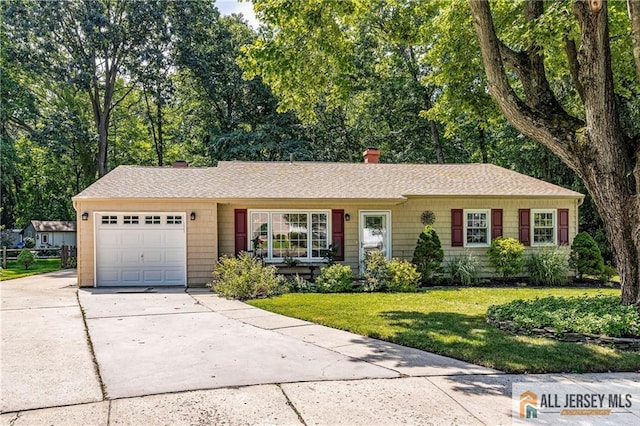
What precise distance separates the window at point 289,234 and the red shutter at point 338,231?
0.18 m

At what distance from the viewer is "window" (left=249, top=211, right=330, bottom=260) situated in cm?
1305

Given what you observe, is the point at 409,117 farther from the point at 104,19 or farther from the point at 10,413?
the point at 10,413

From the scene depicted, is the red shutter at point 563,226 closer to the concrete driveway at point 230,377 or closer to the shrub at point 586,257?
the shrub at point 586,257

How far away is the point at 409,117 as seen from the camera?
24.5 meters

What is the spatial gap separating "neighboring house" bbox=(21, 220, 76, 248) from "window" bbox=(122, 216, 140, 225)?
77.0ft

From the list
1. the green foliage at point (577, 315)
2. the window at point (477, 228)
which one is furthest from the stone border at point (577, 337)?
the window at point (477, 228)

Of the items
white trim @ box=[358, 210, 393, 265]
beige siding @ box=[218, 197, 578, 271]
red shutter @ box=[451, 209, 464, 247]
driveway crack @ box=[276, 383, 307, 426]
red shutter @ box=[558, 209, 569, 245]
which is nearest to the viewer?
driveway crack @ box=[276, 383, 307, 426]

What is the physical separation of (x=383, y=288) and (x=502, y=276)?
440 cm

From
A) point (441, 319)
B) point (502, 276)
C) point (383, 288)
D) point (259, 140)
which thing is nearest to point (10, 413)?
point (441, 319)

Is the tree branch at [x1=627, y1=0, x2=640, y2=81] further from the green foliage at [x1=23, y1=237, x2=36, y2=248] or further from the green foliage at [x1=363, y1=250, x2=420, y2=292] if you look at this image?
the green foliage at [x1=23, y1=237, x2=36, y2=248]

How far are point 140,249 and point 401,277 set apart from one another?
715 centimetres

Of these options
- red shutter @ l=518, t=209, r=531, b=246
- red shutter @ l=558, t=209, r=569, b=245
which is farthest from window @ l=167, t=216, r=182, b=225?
red shutter @ l=558, t=209, r=569, b=245

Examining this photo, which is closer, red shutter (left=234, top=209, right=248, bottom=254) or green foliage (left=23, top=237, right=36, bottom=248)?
red shutter (left=234, top=209, right=248, bottom=254)

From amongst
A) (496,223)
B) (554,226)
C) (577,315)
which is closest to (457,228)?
(496,223)
